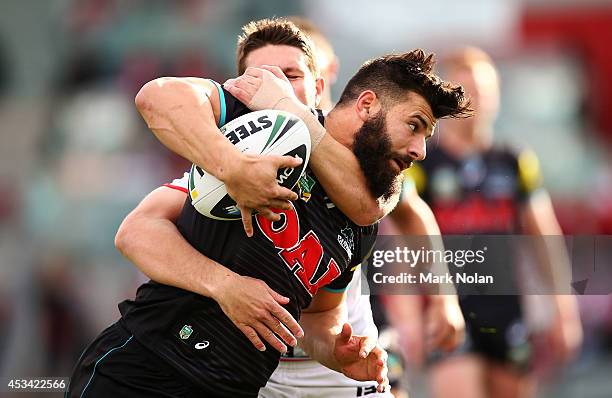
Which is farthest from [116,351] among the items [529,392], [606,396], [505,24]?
[505,24]

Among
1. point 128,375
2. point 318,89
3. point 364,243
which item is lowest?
point 128,375

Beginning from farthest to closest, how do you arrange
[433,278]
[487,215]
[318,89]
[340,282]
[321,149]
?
[487,215]
[433,278]
[318,89]
[340,282]
[321,149]

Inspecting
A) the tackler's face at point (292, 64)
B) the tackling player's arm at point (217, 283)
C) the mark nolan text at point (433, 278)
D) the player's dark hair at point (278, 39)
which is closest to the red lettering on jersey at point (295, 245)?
the tackling player's arm at point (217, 283)

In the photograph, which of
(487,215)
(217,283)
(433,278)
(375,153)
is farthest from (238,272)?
(487,215)

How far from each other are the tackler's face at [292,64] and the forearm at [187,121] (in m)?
1.11

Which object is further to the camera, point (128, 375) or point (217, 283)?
point (128, 375)

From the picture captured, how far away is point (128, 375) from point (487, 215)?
388 cm

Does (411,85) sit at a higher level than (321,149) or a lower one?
higher

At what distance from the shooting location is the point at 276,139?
3.29 m

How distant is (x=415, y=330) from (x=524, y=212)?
112cm

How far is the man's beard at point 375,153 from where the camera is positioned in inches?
142

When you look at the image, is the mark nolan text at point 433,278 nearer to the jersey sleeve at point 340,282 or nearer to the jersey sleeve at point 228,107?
the jersey sleeve at point 340,282

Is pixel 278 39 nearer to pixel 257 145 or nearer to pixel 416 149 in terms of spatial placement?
pixel 416 149

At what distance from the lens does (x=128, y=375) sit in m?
3.53
